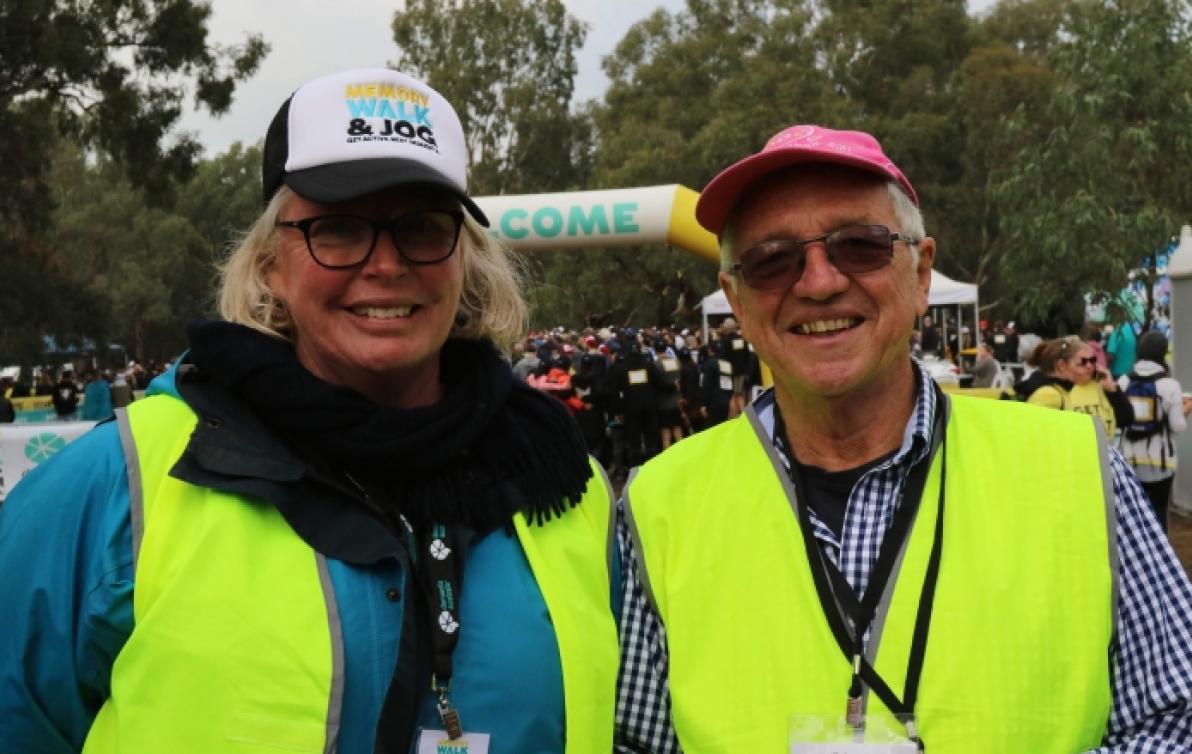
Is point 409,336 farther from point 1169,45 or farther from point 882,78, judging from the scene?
point 882,78

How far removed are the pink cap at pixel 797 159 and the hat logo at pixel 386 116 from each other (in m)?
0.52

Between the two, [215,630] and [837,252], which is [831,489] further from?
[215,630]

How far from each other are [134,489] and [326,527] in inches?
11.4

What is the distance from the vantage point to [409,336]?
207 centimetres

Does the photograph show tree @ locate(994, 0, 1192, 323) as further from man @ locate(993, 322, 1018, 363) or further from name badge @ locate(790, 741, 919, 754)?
name badge @ locate(790, 741, 919, 754)

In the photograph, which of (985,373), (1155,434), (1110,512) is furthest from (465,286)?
(985,373)

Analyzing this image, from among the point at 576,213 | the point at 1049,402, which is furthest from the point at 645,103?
the point at 1049,402

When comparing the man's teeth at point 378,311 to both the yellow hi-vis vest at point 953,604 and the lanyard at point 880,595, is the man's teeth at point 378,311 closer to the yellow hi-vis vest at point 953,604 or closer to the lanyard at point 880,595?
the yellow hi-vis vest at point 953,604

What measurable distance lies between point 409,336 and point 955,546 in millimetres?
985

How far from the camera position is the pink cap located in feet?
6.93

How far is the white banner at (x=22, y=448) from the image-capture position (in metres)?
7.79

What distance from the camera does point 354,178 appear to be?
1.96 meters

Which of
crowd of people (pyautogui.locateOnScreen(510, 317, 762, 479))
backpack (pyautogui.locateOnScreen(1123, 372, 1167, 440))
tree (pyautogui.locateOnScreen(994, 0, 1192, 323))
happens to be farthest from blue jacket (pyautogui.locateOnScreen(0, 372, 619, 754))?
tree (pyautogui.locateOnScreen(994, 0, 1192, 323))

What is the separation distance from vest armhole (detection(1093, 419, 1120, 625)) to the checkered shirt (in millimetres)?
14
